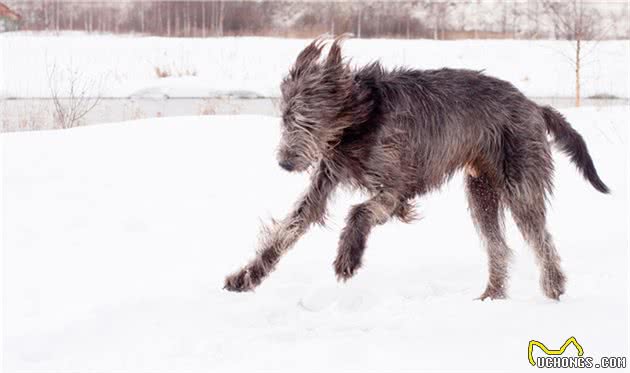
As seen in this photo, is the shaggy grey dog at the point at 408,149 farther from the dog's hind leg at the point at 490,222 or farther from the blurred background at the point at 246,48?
the blurred background at the point at 246,48

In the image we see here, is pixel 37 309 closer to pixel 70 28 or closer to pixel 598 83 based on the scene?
pixel 598 83

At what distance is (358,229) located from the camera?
489 centimetres

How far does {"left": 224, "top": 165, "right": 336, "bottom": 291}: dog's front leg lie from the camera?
5133 mm

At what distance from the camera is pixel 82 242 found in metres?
6.30

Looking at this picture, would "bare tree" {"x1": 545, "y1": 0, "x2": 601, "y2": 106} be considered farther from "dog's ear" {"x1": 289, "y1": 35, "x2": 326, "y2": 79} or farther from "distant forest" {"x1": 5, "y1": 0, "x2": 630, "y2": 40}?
"dog's ear" {"x1": 289, "y1": 35, "x2": 326, "y2": 79}

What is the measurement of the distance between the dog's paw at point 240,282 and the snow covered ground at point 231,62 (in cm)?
1423

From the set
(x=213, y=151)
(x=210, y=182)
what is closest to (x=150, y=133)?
(x=213, y=151)

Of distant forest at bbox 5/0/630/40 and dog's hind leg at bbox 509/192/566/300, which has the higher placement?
distant forest at bbox 5/0/630/40

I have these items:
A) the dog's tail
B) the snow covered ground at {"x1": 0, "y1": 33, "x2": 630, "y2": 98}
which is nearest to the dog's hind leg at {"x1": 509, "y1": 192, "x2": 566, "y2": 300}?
the dog's tail

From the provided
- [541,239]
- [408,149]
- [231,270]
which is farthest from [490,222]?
[231,270]

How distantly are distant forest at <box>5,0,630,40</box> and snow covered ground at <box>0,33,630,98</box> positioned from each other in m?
1.99

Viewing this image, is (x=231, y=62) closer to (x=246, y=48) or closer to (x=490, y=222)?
(x=246, y=48)

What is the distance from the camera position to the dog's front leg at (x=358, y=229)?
15.8 feet

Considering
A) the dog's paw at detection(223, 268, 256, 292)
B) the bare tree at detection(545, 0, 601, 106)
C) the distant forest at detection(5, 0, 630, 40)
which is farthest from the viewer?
the distant forest at detection(5, 0, 630, 40)
